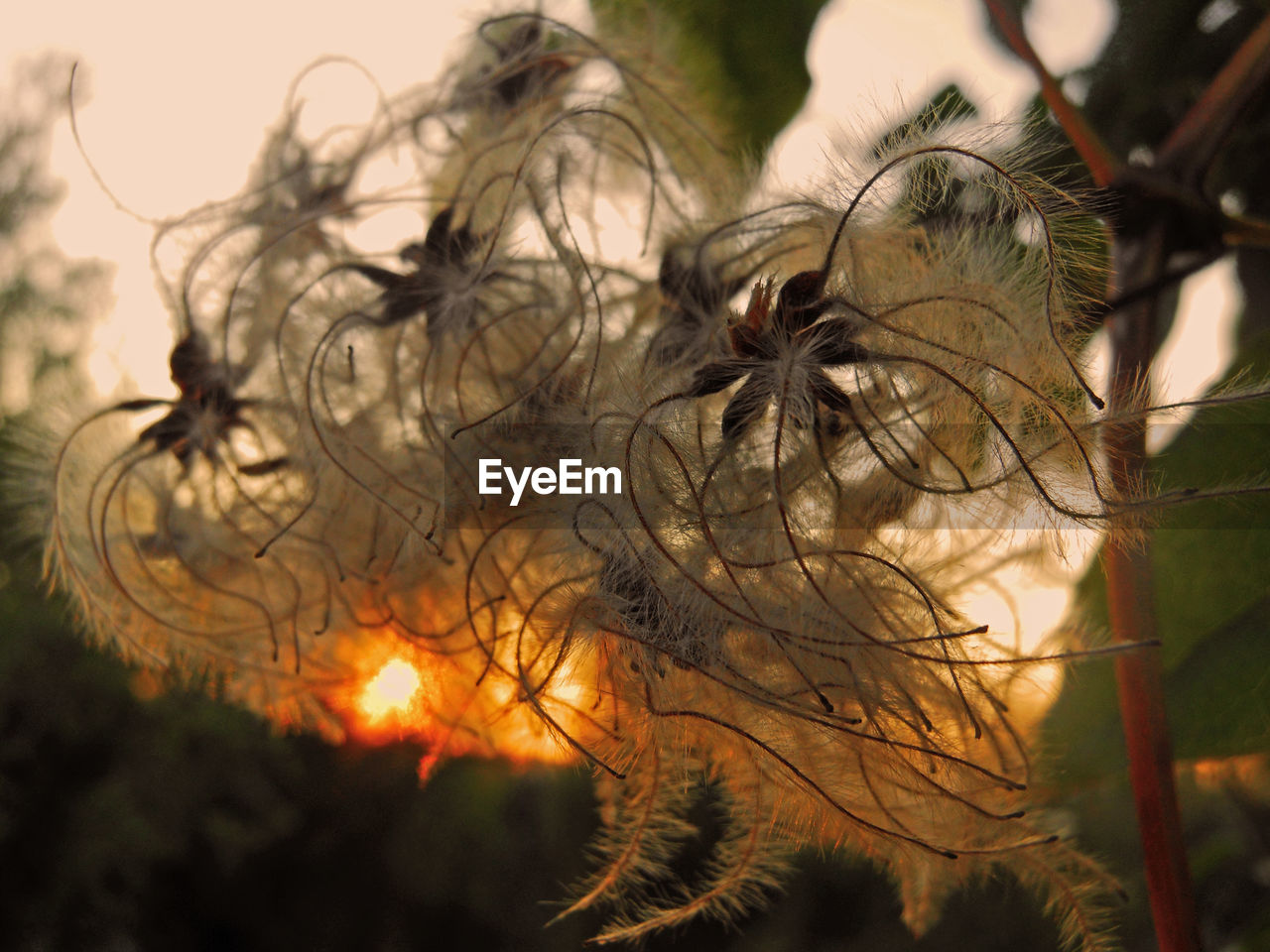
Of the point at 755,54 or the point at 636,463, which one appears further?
the point at 755,54

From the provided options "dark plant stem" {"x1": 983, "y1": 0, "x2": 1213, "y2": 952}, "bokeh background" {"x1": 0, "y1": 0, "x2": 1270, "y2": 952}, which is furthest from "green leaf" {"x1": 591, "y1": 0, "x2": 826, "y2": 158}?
"dark plant stem" {"x1": 983, "y1": 0, "x2": 1213, "y2": 952}

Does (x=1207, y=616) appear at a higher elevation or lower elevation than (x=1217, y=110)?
lower

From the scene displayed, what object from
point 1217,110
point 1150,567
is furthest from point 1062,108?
point 1150,567

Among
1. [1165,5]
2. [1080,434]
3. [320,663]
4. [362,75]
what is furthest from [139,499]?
[1165,5]

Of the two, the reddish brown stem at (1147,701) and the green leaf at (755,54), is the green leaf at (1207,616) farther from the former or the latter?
the green leaf at (755,54)

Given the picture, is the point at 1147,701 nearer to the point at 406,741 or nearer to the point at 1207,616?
the point at 1207,616

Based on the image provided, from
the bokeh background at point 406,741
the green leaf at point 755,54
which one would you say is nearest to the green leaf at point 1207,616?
the bokeh background at point 406,741

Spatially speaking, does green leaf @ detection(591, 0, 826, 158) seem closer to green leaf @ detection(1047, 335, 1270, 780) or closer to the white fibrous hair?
the white fibrous hair
